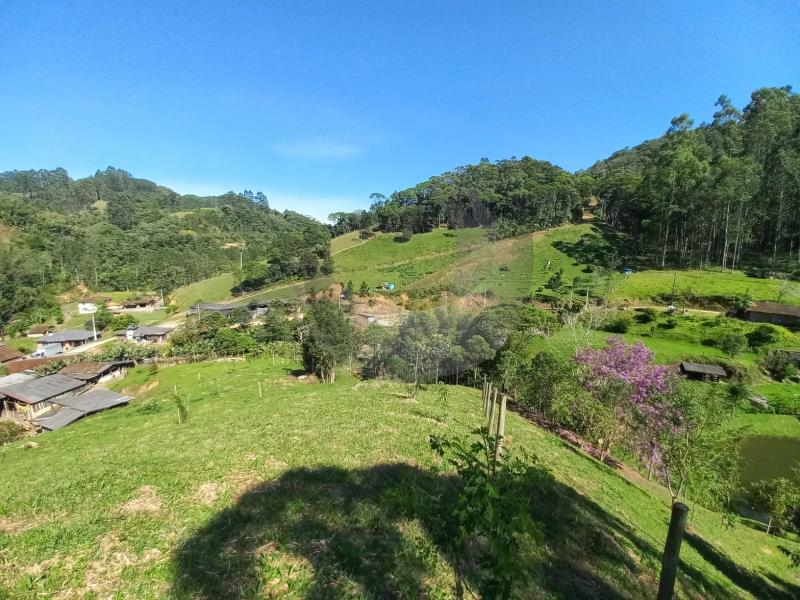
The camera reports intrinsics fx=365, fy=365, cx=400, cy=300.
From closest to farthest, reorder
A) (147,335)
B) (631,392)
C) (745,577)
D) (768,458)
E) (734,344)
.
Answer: (745,577)
(631,392)
(768,458)
(734,344)
(147,335)

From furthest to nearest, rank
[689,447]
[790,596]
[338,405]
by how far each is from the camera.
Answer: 1. [338,405]
2. [689,447]
3. [790,596]

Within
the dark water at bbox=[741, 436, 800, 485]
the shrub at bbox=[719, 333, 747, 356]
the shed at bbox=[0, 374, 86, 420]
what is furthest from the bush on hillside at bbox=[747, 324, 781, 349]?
the shed at bbox=[0, 374, 86, 420]

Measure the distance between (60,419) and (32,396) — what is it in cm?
803

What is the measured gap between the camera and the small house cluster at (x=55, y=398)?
24969 mm

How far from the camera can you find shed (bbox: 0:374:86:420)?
2861 centimetres

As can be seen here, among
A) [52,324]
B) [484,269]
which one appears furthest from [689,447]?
[52,324]

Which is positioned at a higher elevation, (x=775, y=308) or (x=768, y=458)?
(x=775, y=308)

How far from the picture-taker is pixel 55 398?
30.0m

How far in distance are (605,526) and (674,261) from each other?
5822 cm

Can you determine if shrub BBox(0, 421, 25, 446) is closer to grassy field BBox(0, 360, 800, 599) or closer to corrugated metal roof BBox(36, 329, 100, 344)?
grassy field BBox(0, 360, 800, 599)

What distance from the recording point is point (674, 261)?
173 ft

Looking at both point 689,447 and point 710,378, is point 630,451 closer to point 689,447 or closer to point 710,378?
point 689,447

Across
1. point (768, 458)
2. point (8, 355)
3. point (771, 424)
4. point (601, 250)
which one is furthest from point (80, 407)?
point (601, 250)

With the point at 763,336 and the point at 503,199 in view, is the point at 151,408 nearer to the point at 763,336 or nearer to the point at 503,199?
the point at 763,336
